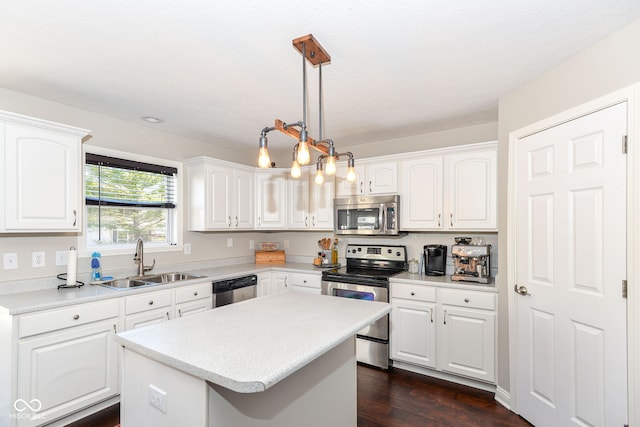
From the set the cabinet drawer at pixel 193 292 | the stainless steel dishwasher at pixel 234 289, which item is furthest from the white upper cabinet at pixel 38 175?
the stainless steel dishwasher at pixel 234 289

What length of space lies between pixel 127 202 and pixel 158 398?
242 cm

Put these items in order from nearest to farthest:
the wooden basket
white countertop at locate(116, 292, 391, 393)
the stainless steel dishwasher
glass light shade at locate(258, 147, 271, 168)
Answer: white countertop at locate(116, 292, 391, 393) < glass light shade at locate(258, 147, 271, 168) < the stainless steel dishwasher < the wooden basket

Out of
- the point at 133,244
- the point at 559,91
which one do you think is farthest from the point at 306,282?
the point at 559,91

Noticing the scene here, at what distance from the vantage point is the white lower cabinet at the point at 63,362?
2.04m

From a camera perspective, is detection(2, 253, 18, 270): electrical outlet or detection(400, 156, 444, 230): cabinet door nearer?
detection(2, 253, 18, 270): electrical outlet

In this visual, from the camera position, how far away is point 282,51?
1938 mm

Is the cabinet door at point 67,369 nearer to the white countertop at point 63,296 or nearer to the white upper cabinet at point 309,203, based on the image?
the white countertop at point 63,296

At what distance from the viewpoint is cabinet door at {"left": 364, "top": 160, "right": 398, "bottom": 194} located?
350 centimetres

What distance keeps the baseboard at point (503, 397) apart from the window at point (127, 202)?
3400 mm

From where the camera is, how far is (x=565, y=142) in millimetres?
2076

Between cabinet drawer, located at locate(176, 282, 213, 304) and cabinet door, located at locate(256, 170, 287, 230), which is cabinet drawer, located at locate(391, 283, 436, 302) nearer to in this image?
cabinet door, located at locate(256, 170, 287, 230)

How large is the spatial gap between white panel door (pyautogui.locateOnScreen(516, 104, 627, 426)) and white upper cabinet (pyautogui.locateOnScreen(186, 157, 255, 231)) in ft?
9.51

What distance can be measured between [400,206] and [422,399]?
5.83 feet

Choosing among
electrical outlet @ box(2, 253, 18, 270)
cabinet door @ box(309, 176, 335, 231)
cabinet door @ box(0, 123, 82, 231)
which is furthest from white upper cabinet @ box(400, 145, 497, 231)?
electrical outlet @ box(2, 253, 18, 270)
